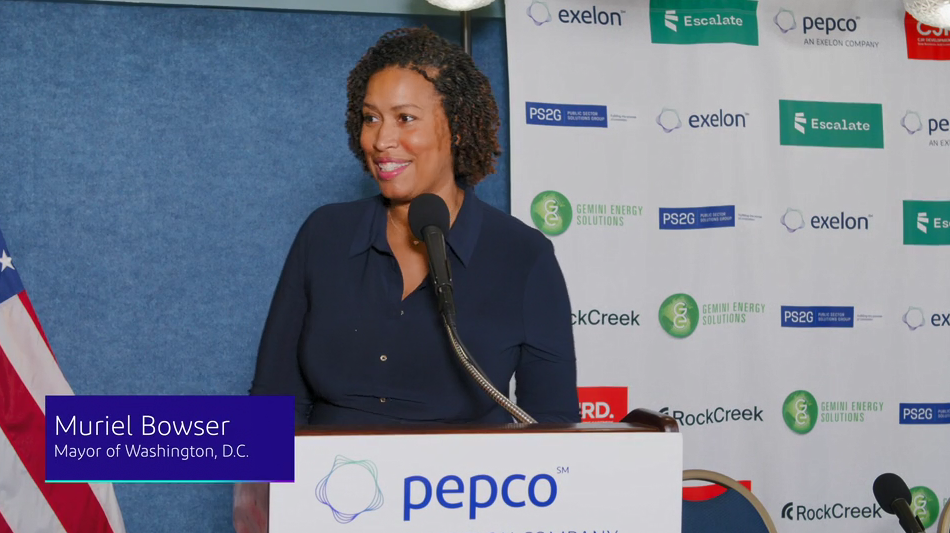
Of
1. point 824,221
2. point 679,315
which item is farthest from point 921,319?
point 679,315

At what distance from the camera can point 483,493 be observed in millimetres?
1015

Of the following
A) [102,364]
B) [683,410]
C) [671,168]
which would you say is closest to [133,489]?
[102,364]

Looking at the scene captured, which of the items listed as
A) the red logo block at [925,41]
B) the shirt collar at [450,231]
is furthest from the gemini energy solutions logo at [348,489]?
the red logo block at [925,41]

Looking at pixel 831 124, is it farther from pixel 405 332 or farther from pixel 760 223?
pixel 405 332

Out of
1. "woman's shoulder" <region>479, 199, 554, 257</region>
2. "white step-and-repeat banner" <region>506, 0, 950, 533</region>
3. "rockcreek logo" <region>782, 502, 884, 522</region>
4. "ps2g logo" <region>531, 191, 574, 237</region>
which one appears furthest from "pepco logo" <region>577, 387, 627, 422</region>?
"woman's shoulder" <region>479, 199, 554, 257</region>

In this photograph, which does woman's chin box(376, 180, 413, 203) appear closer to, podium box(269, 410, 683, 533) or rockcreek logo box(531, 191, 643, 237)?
podium box(269, 410, 683, 533)

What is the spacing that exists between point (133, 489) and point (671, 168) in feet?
6.75

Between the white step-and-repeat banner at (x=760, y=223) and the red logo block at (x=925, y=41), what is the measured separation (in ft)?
0.05

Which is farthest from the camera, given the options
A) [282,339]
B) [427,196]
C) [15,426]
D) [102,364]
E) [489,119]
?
[102,364]

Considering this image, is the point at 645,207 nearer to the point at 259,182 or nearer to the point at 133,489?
the point at 259,182

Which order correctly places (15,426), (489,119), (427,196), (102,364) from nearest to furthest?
(427,196) < (489,119) < (15,426) < (102,364)

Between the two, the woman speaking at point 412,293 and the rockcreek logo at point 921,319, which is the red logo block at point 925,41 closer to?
the rockcreek logo at point 921,319

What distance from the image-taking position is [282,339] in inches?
66.3

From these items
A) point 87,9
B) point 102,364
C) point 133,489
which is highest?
point 87,9
